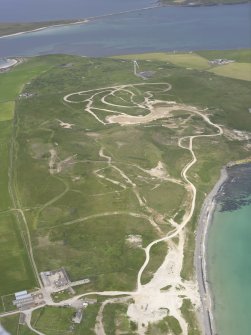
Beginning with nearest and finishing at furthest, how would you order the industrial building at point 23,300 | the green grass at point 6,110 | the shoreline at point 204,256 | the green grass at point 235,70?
1. the shoreline at point 204,256
2. the industrial building at point 23,300
3. the green grass at point 6,110
4. the green grass at point 235,70

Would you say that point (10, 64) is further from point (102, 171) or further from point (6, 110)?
point (102, 171)

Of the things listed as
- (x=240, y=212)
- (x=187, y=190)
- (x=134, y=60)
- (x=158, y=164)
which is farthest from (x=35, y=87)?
(x=240, y=212)

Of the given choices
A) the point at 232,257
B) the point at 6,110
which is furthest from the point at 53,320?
the point at 6,110

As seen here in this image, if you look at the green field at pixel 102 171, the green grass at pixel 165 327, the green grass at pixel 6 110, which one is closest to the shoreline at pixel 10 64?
the green field at pixel 102 171

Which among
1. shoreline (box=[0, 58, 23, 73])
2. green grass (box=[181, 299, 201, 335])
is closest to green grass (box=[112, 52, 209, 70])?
shoreline (box=[0, 58, 23, 73])

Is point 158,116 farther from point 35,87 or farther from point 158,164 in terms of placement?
point 35,87

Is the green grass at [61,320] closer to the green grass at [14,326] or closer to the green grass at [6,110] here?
the green grass at [14,326]
